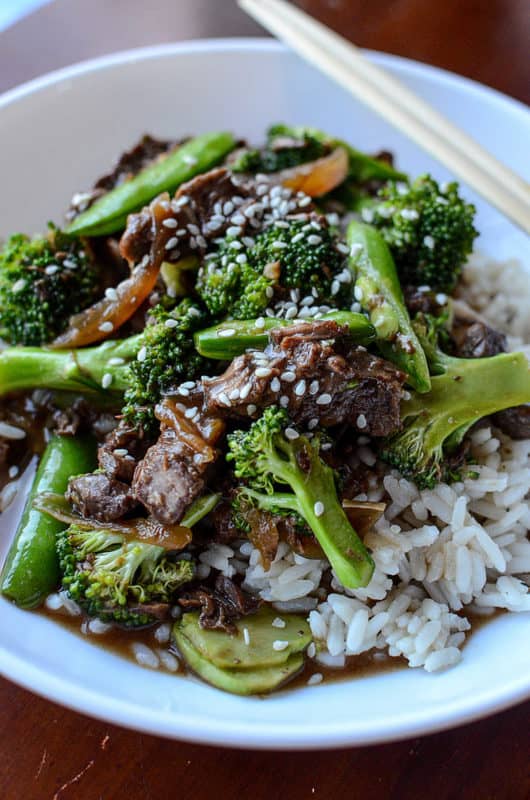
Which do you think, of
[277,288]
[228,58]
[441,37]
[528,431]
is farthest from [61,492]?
[441,37]

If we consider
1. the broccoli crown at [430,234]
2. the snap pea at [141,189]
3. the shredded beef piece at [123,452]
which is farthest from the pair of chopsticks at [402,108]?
the shredded beef piece at [123,452]

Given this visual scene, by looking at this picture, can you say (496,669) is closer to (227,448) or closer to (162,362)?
(227,448)

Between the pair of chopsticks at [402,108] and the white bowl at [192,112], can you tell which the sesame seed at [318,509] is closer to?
the white bowl at [192,112]

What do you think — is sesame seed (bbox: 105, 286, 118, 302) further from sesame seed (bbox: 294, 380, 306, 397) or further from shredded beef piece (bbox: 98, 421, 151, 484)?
sesame seed (bbox: 294, 380, 306, 397)

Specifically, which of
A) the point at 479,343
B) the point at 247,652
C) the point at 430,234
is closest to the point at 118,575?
the point at 247,652

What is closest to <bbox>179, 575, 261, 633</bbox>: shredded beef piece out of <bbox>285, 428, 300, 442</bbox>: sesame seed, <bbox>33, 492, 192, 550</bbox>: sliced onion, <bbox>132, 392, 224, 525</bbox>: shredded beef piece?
<bbox>33, 492, 192, 550</bbox>: sliced onion

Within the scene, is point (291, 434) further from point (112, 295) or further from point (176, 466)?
point (112, 295)
